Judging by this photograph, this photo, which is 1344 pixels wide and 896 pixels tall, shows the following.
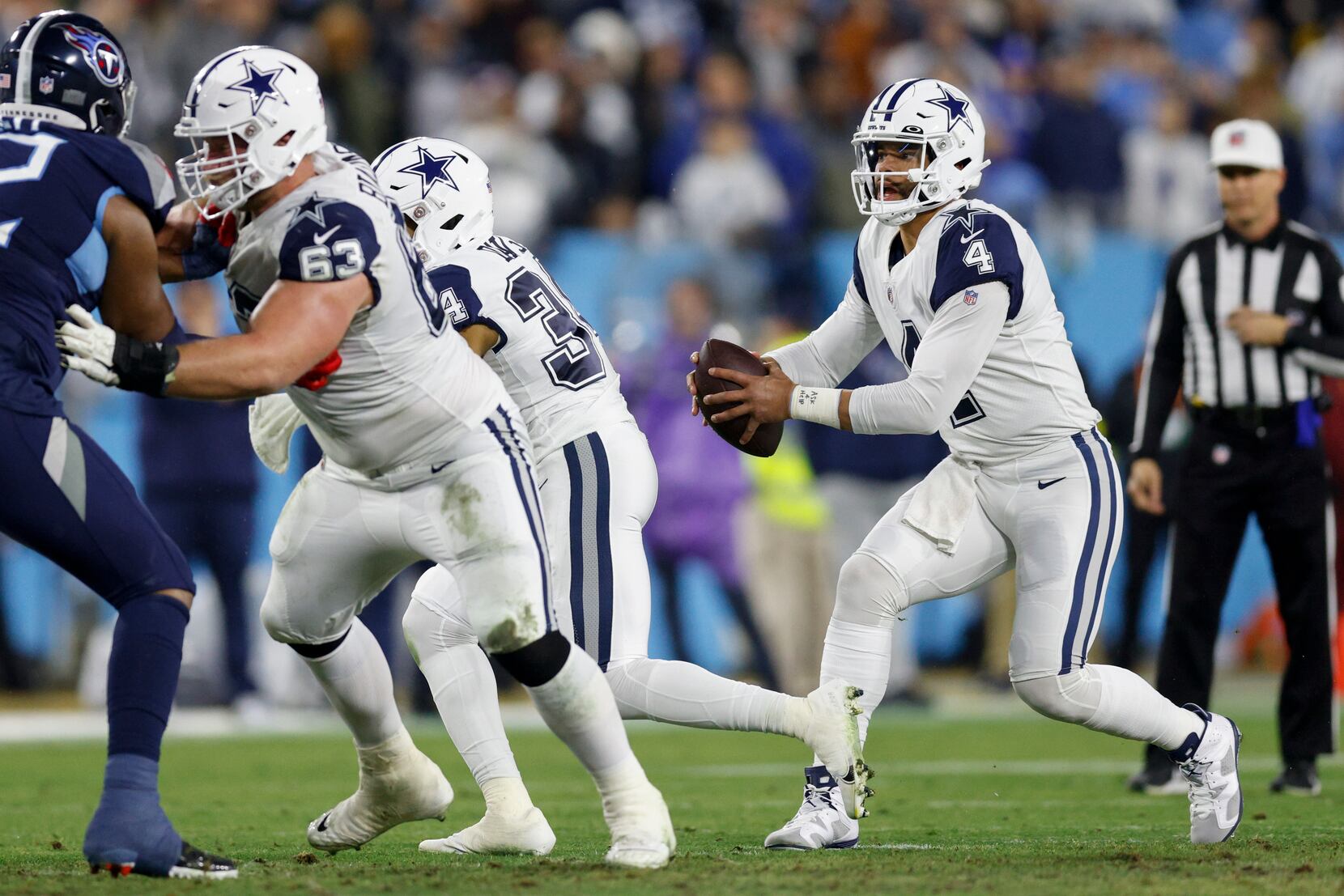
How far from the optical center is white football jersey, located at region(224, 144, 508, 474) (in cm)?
383

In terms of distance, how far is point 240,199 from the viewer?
3.91 metres

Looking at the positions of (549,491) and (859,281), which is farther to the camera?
(859,281)

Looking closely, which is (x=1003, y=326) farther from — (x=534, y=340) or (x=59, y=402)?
(x=59, y=402)

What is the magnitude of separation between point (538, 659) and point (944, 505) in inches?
54.8

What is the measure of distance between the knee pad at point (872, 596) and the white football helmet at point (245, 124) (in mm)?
1822

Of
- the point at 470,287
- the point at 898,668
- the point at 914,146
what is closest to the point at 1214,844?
the point at 914,146

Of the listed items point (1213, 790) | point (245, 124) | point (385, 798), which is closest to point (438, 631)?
point (385, 798)

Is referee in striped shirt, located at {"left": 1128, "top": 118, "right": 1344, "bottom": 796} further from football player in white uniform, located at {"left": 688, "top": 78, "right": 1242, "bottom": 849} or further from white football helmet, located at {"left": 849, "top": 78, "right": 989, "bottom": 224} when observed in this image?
white football helmet, located at {"left": 849, "top": 78, "right": 989, "bottom": 224}

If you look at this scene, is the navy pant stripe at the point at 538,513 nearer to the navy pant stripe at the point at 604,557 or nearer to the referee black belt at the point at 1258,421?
the navy pant stripe at the point at 604,557

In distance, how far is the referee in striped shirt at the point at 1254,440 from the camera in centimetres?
620

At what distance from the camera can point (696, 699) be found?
441 cm

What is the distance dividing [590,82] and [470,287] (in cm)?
685

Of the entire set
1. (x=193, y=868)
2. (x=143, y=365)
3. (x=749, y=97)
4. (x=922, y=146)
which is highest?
(x=749, y=97)

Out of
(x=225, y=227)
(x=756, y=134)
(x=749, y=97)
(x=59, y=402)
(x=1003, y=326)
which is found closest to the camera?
(x=59, y=402)
